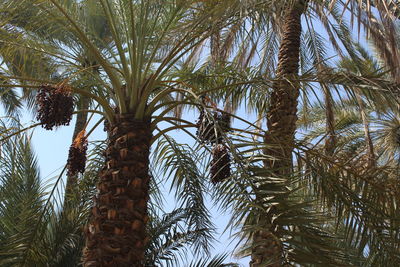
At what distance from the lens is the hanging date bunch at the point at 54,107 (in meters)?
5.08

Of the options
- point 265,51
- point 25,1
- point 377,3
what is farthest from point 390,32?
point 25,1

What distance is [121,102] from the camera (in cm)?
588

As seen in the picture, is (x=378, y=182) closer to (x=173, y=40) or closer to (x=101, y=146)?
(x=173, y=40)

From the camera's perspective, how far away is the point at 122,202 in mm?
5328

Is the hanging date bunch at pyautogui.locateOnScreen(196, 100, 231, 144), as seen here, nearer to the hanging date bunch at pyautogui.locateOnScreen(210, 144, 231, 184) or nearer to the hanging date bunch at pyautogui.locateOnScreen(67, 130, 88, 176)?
the hanging date bunch at pyautogui.locateOnScreen(210, 144, 231, 184)

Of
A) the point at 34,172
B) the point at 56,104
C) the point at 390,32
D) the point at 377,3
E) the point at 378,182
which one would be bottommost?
the point at 378,182

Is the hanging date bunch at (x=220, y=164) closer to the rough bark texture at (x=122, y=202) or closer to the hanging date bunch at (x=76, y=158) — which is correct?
the rough bark texture at (x=122, y=202)

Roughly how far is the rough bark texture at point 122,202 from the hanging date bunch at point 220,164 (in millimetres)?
794

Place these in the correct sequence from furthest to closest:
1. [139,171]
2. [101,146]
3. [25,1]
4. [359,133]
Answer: [359,133] → [101,146] → [25,1] → [139,171]

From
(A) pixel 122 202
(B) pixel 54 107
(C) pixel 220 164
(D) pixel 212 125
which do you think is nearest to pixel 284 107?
(D) pixel 212 125

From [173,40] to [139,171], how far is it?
277 cm

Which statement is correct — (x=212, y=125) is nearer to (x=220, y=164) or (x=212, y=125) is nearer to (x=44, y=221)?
(x=220, y=164)

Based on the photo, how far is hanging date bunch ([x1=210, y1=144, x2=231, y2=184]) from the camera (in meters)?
5.20

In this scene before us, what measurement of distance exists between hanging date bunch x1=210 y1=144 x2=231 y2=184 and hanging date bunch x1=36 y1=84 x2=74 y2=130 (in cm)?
145
